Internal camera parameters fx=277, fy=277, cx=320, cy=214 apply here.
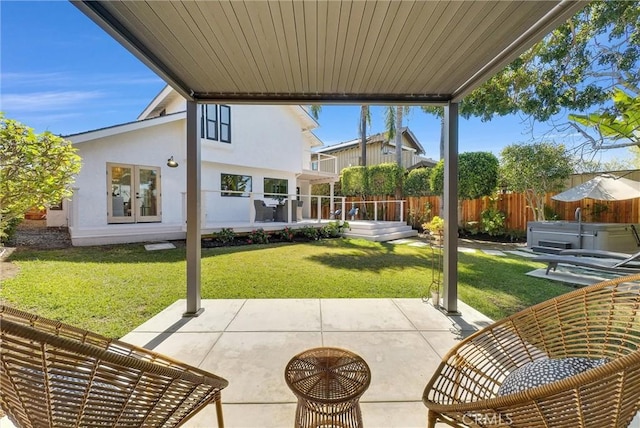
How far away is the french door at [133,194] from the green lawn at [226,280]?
2395 mm

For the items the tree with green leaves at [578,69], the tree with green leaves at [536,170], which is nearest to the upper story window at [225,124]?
the tree with green leaves at [578,69]

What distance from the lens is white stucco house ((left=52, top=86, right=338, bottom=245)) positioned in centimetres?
866

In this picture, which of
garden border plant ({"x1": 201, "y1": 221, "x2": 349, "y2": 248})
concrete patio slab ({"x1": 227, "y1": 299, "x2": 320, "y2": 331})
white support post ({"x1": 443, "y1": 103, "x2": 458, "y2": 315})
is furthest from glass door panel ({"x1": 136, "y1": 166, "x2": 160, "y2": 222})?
white support post ({"x1": 443, "y1": 103, "x2": 458, "y2": 315})

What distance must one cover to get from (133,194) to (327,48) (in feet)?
32.7

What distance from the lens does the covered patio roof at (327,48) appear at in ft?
6.78

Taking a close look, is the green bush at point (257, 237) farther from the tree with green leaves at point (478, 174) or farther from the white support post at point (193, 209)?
the tree with green leaves at point (478, 174)

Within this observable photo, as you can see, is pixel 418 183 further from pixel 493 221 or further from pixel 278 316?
pixel 278 316

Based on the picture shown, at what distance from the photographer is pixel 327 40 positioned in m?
2.43

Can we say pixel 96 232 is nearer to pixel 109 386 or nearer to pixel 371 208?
pixel 109 386

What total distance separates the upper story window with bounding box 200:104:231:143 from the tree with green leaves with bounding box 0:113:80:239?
260 inches

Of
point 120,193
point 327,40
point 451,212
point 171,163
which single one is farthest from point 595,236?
point 120,193

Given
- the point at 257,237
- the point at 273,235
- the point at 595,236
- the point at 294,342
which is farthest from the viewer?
the point at 273,235

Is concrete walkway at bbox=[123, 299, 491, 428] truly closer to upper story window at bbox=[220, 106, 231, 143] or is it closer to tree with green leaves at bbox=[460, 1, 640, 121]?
tree with green leaves at bbox=[460, 1, 640, 121]

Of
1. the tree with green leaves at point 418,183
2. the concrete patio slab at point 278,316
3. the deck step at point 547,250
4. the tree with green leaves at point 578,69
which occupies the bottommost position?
the concrete patio slab at point 278,316
